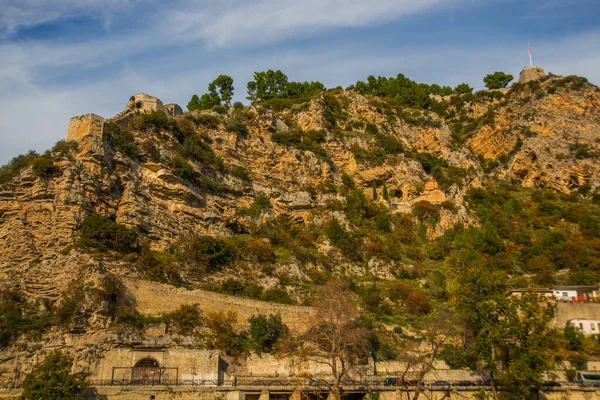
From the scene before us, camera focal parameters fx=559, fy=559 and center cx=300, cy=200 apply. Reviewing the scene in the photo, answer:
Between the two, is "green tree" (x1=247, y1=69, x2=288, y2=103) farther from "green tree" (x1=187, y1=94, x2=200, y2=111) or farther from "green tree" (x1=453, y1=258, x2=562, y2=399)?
"green tree" (x1=453, y1=258, x2=562, y2=399)

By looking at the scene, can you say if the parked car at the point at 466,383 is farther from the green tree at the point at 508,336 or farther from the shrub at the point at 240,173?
the shrub at the point at 240,173

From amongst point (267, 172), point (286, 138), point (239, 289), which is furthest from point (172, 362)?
point (286, 138)

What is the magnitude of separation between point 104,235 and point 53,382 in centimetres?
1051

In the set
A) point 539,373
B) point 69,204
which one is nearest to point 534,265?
point 539,373

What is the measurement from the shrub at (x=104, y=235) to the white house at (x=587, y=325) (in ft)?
89.0

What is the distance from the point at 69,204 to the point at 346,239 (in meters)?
20.2

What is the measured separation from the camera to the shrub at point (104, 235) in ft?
98.5

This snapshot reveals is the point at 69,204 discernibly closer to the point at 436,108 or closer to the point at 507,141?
the point at 507,141

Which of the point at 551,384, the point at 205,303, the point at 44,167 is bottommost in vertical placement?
the point at 551,384

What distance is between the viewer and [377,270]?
41062mm

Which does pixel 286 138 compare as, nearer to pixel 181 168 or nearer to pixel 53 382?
pixel 181 168

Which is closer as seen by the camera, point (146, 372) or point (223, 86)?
point (146, 372)

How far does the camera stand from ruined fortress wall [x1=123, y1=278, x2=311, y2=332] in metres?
28.4

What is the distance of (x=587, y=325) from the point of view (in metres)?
34.3
